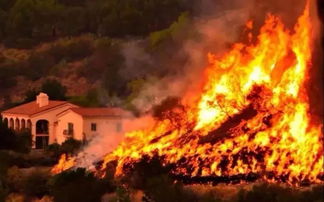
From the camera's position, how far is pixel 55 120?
60594 millimetres

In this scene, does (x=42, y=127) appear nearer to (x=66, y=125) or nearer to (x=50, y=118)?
(x=50, y=118)

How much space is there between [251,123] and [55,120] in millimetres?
35168

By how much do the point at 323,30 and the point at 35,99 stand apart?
42.5 meters

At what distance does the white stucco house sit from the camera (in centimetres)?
5550

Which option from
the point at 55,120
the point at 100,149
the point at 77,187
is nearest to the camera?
the point at 77,187

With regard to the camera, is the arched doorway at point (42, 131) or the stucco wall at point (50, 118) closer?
the stucco wall at point (50, 118)

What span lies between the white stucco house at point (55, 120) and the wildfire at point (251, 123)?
2539 centimetres

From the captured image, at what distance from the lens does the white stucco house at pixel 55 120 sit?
55.5 m

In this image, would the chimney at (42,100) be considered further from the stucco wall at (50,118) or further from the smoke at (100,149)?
the smoke at (100,149)

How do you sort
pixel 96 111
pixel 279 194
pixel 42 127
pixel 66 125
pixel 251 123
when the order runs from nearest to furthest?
1. pixel 279 194
2. pixel 251 123
3. pixel 96 111
4. pixel 66 125
5. pixel 42 127

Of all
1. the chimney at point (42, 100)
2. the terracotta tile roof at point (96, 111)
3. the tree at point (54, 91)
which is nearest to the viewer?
the terracotta tile roof at point (96, 111)

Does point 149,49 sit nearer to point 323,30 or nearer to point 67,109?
point 67,109

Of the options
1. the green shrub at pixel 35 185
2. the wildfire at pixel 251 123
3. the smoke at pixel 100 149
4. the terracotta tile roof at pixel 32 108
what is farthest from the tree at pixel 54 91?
the green shrub at pixel 35 185

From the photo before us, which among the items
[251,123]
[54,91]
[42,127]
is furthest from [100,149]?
[54,91]
